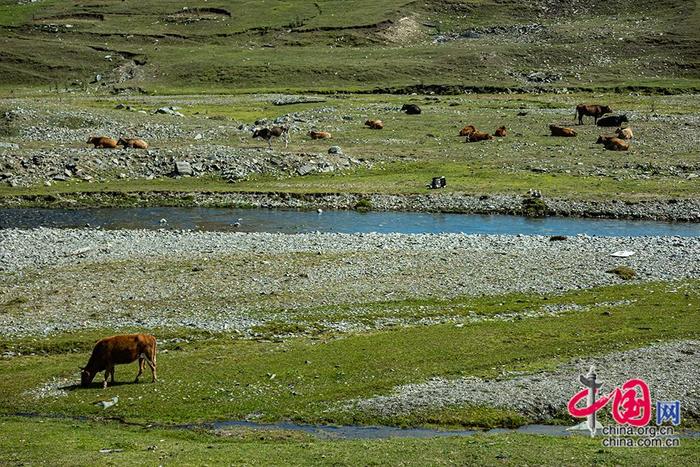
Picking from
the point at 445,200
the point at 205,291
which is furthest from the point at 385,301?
the point at 445,200

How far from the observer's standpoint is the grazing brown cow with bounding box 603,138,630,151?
233 ft

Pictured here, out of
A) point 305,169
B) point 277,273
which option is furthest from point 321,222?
point 277,273

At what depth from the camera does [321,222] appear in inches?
2137

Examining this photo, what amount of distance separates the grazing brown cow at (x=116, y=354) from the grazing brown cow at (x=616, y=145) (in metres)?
50.8

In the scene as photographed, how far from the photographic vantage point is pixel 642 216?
54.5 meters

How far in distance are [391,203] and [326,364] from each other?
29.9 m

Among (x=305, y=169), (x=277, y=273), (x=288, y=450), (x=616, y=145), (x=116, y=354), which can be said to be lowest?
(x=288, y=450)

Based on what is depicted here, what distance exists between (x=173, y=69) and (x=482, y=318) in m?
102

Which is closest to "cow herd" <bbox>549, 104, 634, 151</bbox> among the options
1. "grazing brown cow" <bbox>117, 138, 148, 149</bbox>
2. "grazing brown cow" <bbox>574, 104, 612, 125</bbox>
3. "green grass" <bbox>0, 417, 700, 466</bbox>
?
"grazing brown cow" <bbox>574, 104, 612, 125</bbox>

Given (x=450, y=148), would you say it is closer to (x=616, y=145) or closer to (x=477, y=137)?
(x=477, y=137)

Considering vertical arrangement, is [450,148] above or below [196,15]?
below

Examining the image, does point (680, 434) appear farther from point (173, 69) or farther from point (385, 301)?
point (173, 69)

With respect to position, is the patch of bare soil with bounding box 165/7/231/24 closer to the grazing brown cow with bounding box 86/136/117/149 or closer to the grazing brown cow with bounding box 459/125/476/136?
the grazing brown cow with bounding box 459/125/476/136

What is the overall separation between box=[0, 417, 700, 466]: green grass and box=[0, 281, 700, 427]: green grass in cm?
158
